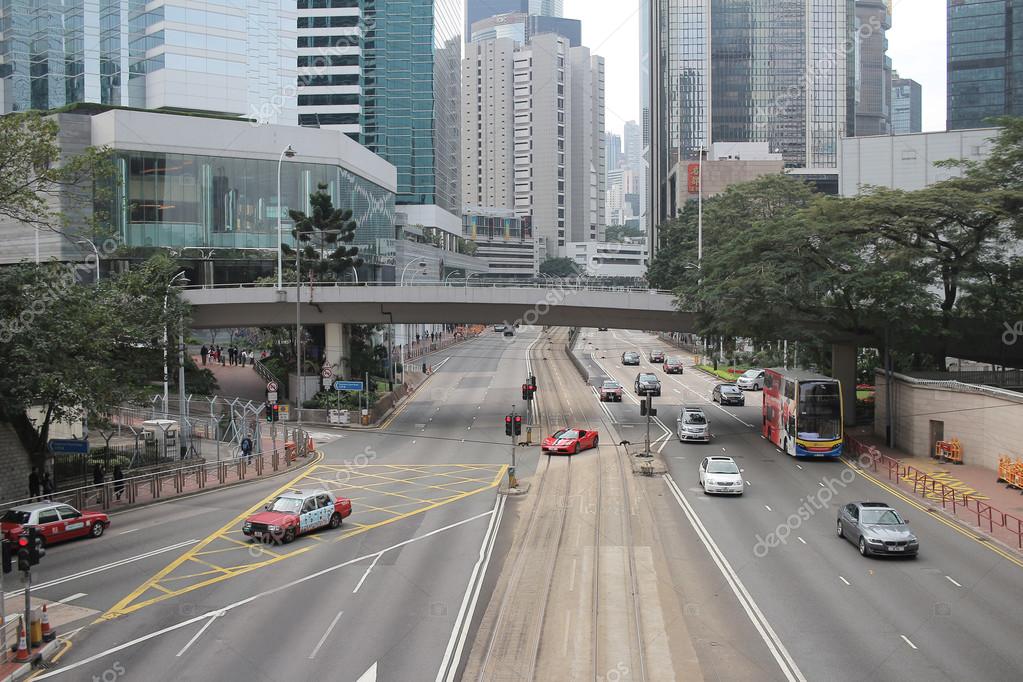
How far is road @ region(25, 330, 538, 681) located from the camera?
607 inches

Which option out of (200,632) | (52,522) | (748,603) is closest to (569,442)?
(748,603)

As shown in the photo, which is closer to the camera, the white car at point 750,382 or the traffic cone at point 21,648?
the traffic cone at point 21,648

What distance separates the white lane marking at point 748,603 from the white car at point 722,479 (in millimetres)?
1902

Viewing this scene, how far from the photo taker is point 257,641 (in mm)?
16312

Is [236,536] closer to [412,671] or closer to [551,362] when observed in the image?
[412,671]

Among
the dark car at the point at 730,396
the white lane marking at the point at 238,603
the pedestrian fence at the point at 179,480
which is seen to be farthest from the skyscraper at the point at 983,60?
the white lane marking at the point at 238,603

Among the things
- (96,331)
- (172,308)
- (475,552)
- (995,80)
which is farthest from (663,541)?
(995,80)

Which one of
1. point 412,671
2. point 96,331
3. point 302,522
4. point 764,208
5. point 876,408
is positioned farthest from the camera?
point 764,208

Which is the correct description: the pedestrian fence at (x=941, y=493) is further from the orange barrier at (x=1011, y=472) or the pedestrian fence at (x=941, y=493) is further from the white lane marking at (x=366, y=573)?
the white lane marking at (x=366, y=573)

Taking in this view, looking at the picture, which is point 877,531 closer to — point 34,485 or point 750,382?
point 34,485

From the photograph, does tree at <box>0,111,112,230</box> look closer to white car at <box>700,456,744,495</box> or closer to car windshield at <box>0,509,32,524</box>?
car windshield at <box>0,509,32,524</box>

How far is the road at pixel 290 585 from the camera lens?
15.4 meters

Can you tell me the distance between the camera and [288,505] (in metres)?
25.2

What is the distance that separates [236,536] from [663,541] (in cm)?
1208
